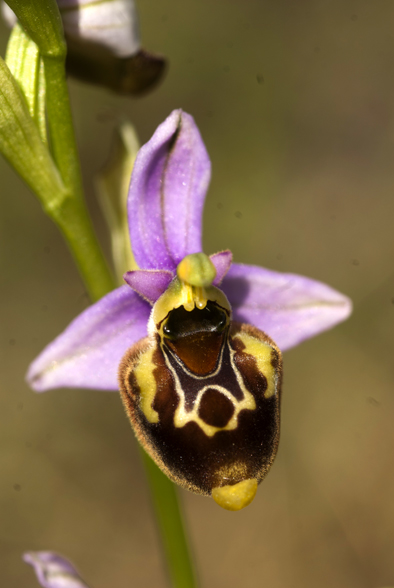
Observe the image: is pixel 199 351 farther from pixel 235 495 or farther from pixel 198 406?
pixel 235 495

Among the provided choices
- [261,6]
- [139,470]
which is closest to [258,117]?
[261,6]

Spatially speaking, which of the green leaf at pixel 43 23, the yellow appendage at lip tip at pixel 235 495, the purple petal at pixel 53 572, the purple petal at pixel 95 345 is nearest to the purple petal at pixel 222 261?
the purple petal at pixel 95 345

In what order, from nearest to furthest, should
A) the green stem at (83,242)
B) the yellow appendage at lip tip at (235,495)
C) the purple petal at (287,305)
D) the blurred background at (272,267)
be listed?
the yellow appendage at lip tip at (235,495) → the green stem at (83,242) → the purple petal at (287,305) → the blurred background at (272,267)

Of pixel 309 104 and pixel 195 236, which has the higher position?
pixel 195 236

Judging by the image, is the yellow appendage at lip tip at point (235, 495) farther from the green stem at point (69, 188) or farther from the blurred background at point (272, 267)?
the blurred background at point (272, 267)

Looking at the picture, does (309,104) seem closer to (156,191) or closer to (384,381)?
(384,381)

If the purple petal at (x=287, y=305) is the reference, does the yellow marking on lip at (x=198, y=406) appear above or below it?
above
